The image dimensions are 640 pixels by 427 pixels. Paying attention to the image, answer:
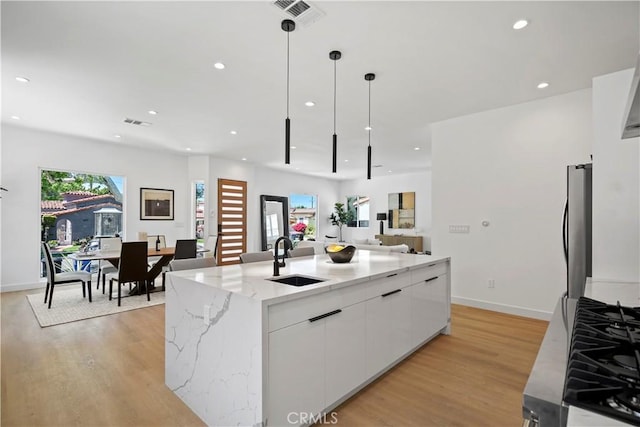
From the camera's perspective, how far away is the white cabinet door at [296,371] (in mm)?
1643

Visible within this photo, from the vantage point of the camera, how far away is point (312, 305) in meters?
1.85

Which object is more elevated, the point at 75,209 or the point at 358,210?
the point at 358,210

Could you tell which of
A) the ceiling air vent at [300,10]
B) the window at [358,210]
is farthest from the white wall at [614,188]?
the window at [358,210]

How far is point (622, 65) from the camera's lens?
3.06 meters

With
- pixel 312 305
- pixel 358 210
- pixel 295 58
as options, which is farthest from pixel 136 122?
pixel 358 210

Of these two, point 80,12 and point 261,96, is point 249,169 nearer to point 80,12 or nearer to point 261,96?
point 261,96

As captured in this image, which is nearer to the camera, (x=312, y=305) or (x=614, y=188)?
(x=312, y=305)

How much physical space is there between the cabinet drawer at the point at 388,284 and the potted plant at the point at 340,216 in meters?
8.63

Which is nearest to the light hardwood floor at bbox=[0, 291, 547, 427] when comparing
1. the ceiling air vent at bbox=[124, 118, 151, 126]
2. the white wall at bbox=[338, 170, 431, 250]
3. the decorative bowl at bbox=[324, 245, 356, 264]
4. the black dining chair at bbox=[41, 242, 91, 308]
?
the black dining chair at bbox=[41, 242, 91, 308]

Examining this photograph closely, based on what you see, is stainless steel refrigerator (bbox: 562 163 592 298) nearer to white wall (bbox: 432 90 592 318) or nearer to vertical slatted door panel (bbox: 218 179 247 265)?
white wall (bbox: 432 90 592 318)

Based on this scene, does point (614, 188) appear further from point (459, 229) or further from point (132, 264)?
point (132, 264)

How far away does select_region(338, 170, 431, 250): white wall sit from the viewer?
31.5ft

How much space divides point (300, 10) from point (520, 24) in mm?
1737

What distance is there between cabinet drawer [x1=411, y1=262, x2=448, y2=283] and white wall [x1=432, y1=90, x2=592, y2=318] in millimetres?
1303
